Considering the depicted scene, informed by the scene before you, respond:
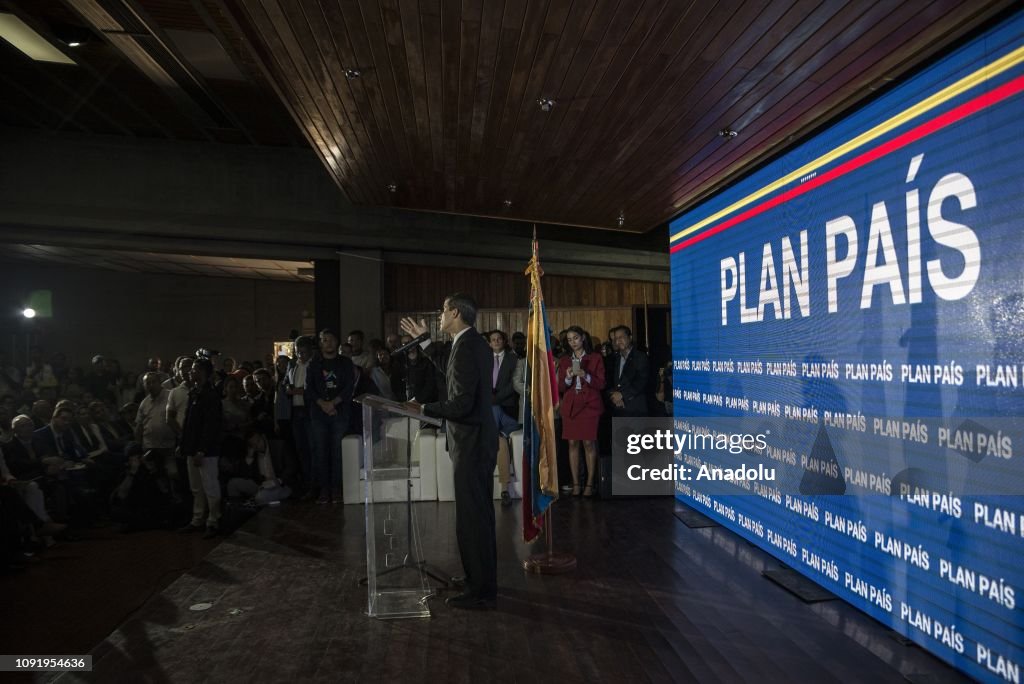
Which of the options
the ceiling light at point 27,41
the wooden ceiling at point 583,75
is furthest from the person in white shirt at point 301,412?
the ceiling light at point 27,41

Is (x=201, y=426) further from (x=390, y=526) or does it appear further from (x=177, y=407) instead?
(x=390, y=526)

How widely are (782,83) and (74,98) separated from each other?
8.67 m

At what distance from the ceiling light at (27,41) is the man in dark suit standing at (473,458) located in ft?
19.6

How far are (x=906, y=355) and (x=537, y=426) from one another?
222cm

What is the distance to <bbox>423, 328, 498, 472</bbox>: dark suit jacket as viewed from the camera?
379cm

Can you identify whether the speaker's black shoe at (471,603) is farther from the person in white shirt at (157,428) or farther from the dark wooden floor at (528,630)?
the person in white shirt at (157,428)

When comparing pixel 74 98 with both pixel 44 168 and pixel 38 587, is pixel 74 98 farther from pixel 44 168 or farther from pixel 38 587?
pixel 38 587

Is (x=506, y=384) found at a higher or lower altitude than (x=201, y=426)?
higher

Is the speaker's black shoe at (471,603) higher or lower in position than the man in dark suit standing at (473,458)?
lower

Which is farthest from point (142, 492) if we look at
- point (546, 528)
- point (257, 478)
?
point (546, 528)

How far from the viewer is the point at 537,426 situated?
4.67m

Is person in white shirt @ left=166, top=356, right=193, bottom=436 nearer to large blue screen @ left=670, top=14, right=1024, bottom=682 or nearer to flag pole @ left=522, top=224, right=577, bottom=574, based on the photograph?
flag pole @ left=522, top=224, right=577, bottom=574

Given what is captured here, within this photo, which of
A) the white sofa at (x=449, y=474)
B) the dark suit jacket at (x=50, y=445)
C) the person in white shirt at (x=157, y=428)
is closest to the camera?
the dark suit jacket at (x=50, y=445)

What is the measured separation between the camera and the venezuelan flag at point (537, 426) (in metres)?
4.60
